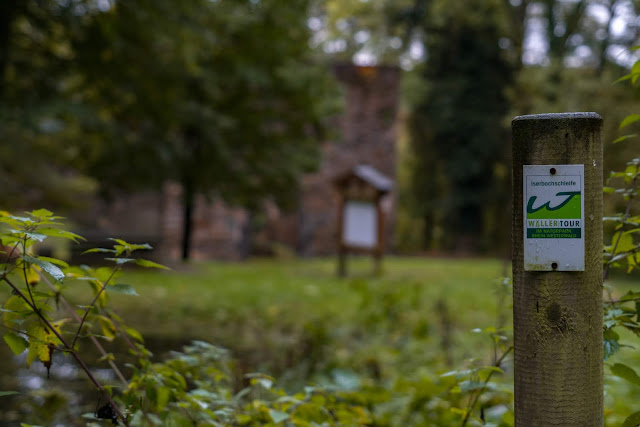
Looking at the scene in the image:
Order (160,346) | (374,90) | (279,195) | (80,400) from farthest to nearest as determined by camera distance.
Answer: (374,90) < (279,195) < (160,346) < (80,400)

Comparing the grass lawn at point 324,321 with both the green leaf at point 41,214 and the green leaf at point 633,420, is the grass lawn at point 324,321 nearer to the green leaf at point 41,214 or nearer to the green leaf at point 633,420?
the green leaf at point 633,420

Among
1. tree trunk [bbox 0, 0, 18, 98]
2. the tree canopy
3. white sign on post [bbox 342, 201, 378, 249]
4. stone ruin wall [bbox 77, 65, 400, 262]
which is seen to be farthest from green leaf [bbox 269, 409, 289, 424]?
stone ruin wall [bbox 77, 65, 400, 262]

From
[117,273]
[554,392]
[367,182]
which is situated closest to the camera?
[554,392]

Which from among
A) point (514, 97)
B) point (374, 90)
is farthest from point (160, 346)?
point (374, 90)

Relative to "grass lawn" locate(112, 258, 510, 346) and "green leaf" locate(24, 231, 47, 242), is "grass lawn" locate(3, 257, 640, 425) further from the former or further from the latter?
"green leaf" locate(24, 231, 47, 242)

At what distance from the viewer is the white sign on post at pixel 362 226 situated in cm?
1052

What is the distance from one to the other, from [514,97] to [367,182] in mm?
3387

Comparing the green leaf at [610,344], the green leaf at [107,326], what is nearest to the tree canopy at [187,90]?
the green leaf at [107,326]

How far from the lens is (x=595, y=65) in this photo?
1655 centimetres

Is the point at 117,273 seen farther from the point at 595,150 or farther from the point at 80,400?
the point at 80,400

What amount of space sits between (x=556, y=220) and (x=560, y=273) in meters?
0.11

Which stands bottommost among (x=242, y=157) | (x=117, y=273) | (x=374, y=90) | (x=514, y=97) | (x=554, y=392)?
(x=554, y=392)

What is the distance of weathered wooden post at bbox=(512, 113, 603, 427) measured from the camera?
1418 millimetres

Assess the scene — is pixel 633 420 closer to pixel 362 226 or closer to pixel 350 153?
pixel 362 226
